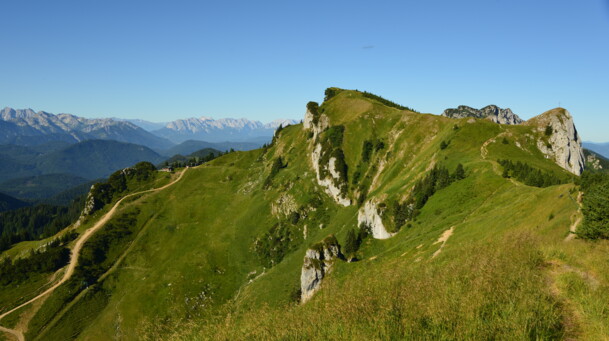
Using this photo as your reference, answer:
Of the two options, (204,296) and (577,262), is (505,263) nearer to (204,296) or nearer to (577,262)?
(577,262)

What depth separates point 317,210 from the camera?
439 ft

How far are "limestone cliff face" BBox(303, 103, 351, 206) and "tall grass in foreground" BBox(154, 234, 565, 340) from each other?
11461cm

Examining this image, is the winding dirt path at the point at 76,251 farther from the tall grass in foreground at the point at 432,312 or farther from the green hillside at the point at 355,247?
the tall grass in foreground at the point at 432,312

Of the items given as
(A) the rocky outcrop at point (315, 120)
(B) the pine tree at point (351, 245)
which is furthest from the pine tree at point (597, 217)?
(A) the rocky outcrop at point (315, 120)

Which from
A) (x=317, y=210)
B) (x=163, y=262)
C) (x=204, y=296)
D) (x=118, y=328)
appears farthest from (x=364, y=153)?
(x=118, y=328)

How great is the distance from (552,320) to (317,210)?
12411 centimetres

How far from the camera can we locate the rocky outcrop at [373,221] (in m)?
88.6

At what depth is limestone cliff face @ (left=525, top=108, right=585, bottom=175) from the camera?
345 feet

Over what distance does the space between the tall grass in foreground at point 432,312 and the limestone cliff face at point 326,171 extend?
Answer: 376ft

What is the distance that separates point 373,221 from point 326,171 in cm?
5050

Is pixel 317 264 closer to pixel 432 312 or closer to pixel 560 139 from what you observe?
pixel 432 312

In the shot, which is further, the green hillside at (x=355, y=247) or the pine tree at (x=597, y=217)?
the pine tree at (x=597, y=217)

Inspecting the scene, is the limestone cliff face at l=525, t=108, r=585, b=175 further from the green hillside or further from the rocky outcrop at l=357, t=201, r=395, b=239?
the rocky outcrop at l=357, t=201, r=395, b=239

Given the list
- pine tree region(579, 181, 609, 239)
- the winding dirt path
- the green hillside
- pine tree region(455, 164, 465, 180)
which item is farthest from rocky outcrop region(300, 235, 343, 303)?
the winding dirt path
